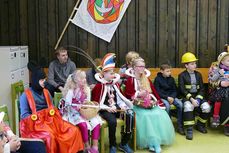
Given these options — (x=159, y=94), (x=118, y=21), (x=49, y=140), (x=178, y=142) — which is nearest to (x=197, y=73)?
(x=159, y=94)

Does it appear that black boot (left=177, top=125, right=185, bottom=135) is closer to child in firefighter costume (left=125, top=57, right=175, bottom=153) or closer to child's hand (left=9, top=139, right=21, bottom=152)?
child in firefighter costume (left=125, top=57, right=175, bottom=153)

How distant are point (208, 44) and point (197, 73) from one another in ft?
2.64

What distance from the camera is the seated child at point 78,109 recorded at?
390 cm

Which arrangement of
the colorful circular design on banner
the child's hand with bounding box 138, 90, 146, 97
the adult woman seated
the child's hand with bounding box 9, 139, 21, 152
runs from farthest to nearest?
the colorful circular design on banner → the child's hand with bounding box 138, 90, 146, 97 → the adult woman seated → the child's hand with bounding box 9, 139, 21, 152

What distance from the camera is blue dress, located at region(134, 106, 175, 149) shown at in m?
4.27

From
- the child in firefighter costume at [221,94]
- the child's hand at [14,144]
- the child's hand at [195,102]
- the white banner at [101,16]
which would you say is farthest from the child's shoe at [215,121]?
the child's hand at [14,144]

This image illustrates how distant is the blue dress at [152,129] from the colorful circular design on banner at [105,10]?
1877 mm

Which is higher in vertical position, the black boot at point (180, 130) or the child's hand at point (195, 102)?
the child's hand at point (195, 102)

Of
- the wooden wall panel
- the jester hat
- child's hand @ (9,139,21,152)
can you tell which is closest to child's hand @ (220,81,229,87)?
the wooden wall panel

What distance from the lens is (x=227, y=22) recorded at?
18.7 ft

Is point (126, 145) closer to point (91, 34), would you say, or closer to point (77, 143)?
point (77, 143)

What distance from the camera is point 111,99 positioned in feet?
14.1

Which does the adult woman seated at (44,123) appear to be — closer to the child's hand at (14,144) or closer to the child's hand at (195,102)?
the child's hand at (14,144)

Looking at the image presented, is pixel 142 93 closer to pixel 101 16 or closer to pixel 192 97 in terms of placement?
pixel 192 97
